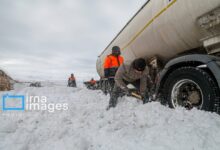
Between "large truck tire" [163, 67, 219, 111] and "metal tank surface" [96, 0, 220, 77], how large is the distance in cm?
72

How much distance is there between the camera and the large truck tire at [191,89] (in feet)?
7.56

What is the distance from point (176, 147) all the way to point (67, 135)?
4.89 ft

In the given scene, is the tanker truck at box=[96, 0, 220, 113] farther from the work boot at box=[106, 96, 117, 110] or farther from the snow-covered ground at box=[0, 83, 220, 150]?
the work boot at box=[106, 96, 117, 110]

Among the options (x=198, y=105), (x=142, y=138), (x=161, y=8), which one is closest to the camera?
(x=142, y=138)

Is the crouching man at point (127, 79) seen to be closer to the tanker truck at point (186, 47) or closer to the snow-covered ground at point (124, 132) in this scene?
the tanker truck at point (186, 47)

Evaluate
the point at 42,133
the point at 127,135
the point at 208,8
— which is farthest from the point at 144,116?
the point at 208,8

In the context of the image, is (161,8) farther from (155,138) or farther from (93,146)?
(93,146)

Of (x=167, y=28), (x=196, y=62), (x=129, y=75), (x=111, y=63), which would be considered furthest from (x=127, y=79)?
(x=196, y=62)

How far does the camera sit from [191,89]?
2725 mm

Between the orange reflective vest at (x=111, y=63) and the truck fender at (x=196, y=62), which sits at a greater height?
the orange reflective vest at (x=111, y=63)

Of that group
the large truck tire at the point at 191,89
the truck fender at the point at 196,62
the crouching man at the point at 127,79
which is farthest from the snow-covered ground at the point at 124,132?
the crouching man at the point at 127,79

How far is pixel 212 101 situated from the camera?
7.47ft

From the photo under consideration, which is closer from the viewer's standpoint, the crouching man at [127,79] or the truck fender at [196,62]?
the truck fender at [196,62]

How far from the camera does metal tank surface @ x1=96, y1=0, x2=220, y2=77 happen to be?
2.71 meters
